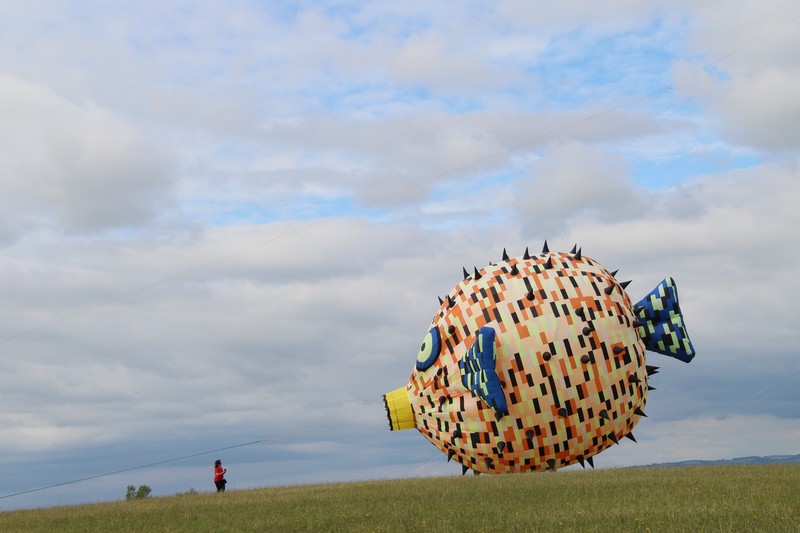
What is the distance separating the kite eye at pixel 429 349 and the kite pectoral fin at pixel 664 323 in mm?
5997

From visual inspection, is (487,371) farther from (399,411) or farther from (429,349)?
(399,411)

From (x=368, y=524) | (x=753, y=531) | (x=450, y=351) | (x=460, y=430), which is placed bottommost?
(x=753, y=531)

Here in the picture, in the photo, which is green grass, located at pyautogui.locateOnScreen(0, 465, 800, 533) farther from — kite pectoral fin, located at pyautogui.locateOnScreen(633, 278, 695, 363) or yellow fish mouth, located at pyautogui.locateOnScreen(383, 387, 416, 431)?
kite pectoral fin, located at pyautogui.locateOnScreen(633, 278, 695, 363)

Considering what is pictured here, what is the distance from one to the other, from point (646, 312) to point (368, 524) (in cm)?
1282

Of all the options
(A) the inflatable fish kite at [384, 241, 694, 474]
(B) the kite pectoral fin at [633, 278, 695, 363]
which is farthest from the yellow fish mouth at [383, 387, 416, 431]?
(B) the kite pectoral fin at [633, 278, 695, 363]

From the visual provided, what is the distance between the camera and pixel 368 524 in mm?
16719

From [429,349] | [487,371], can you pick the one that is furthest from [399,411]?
[487,371]

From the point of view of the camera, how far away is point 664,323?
2614 cm

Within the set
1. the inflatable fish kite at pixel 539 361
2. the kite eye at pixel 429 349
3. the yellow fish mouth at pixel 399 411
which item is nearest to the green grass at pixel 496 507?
the inflatable fish kite at pixel 539 361

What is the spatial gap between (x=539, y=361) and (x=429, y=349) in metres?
3.57

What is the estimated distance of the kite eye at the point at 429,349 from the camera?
25359 millimetres

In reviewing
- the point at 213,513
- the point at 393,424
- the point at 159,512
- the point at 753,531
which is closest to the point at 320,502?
the point at 213,513

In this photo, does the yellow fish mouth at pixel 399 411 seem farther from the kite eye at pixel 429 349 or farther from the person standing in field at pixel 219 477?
the person standing in field at pixel 219 477

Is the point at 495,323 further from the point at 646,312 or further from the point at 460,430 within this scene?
the point at 646,312
